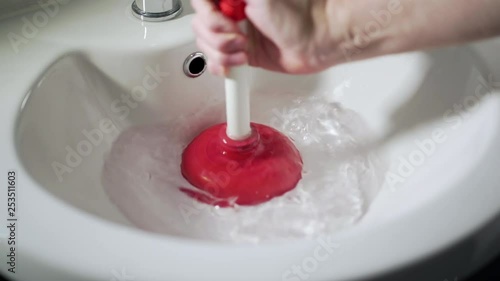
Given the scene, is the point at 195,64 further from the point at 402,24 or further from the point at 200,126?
the point at 402,24

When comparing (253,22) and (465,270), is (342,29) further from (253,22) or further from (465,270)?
(465,270)

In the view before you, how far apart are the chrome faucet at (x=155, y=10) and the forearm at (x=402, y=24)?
18 cm

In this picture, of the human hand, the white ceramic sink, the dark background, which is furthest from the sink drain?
the dark background

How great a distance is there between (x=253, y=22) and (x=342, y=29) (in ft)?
0.22

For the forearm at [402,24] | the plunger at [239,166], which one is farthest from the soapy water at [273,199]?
the forearm at [402,24]

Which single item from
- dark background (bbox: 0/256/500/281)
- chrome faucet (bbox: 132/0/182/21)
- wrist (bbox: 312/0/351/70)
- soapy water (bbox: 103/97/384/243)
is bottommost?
dark background (bbox: 0/256/500/281)

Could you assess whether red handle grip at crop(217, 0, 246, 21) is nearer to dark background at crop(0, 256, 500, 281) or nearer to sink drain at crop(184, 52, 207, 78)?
sink drain at crop(184, 52, 207, 78)

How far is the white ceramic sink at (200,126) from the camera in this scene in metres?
0.39

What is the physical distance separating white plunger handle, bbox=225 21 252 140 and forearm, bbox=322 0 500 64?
0.23ft

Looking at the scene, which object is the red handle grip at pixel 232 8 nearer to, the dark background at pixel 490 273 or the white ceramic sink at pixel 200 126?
the white ceramic sink at pixel 200 126

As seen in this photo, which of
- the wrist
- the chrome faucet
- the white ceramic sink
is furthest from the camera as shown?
the chrome faucet

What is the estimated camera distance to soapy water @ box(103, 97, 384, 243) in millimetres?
518

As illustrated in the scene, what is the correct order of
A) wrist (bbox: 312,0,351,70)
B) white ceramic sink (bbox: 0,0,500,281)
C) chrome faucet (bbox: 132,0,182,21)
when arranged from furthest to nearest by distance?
chrome faucet (bbox: 132,0,182,21) → wrist (bbox: 312,0,351,70) → white ceramic sink (bbox: 0,0,500,281)

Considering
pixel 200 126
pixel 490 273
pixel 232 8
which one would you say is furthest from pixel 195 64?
pixel 490 273
